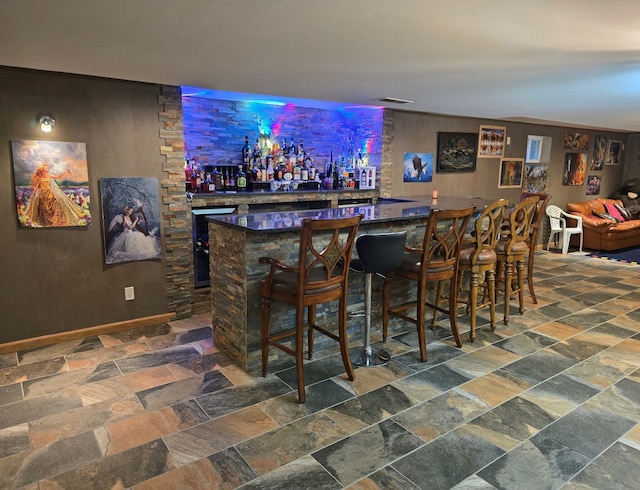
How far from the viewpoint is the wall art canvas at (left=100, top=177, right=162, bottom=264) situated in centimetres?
404

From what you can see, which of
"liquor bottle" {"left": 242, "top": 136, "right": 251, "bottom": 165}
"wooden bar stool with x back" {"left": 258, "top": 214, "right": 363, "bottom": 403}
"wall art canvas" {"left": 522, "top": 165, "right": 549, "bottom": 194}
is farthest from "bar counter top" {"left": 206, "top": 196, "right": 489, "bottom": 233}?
"wall art canvas" {"left": 522, "top": 165, "right": 549, "bottom": 194}

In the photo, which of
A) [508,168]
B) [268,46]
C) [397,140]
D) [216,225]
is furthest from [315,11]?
[508,168]

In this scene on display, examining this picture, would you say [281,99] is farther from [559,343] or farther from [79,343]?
[559,343]

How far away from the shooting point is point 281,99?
522cm

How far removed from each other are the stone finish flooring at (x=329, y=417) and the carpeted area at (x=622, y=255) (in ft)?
14.5

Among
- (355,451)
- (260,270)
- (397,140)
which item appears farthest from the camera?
(397,140)

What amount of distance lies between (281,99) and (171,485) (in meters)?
4.25

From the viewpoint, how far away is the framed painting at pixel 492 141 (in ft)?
24.1

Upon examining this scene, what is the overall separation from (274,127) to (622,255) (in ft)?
22.6

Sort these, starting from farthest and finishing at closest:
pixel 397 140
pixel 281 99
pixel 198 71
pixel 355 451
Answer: pixel 397 140 < pixel 281 99 < pixel 198 71 < pixel 355 451

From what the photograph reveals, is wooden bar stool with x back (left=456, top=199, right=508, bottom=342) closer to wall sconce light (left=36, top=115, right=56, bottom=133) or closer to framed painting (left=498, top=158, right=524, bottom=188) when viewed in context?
wall sconce light (left=36, top=115, right=56, bottom=133)

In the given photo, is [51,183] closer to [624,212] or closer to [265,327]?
[265,327]

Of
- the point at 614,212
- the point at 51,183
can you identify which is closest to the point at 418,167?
the point at 51,183

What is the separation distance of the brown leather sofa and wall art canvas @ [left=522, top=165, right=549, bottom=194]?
0.92 metres
